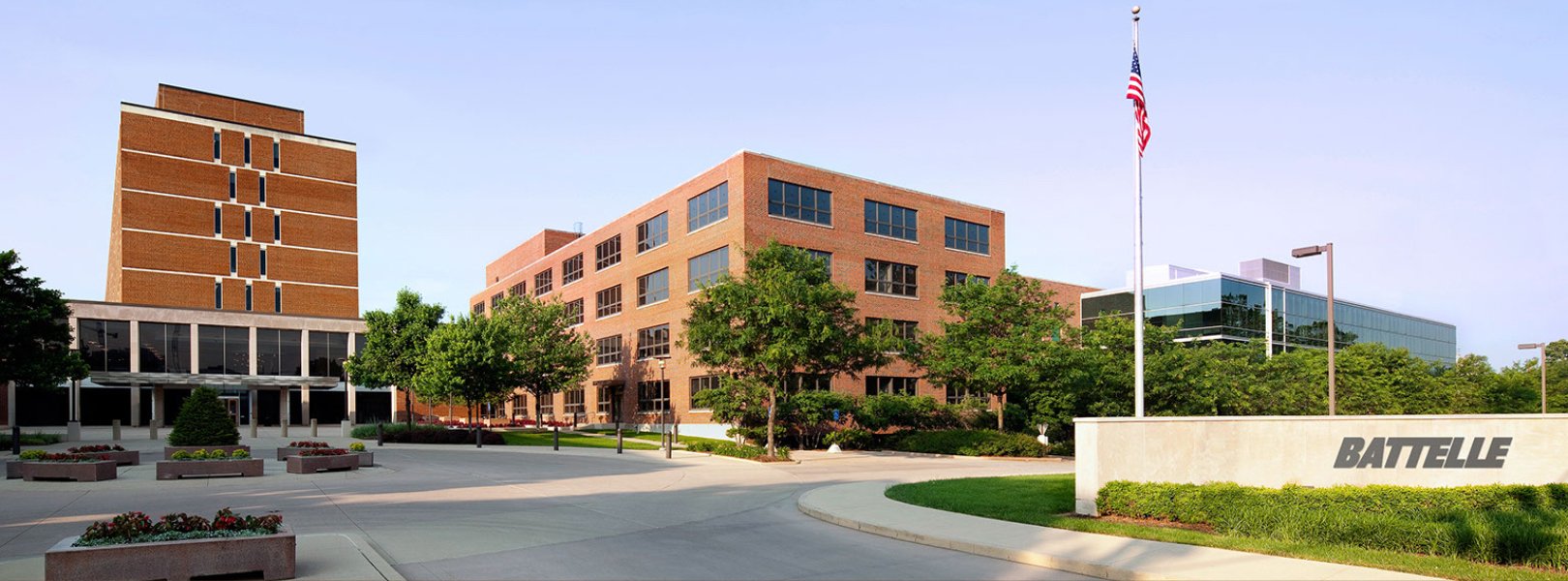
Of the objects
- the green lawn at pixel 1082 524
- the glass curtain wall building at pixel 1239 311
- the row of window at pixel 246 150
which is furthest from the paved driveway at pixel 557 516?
the row of window at pixel 246 150

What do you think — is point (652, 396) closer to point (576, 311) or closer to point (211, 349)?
point (576, 311)

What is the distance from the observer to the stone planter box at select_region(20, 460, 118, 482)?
2297cm

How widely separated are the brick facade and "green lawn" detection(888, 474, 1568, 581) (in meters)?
62.6

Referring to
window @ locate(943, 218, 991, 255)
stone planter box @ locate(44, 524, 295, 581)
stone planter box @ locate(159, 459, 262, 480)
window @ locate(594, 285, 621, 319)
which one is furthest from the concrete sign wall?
window @ locate(594, 285, 621, 319)

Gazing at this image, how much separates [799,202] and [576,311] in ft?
78.3

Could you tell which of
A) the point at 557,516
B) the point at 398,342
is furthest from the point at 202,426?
the point at 398,342

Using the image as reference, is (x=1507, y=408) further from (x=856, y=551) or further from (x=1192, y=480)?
(x=856, y=551)

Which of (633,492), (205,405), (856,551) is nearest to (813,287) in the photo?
(633,492)

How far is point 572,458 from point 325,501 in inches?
639

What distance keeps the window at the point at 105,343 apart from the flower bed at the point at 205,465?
40116 millimetres

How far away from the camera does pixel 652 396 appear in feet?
181

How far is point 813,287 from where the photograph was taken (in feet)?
119

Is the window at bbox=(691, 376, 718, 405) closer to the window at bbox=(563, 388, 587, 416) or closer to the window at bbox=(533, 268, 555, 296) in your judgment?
the window at bbox=(563, 388, 587, 416)

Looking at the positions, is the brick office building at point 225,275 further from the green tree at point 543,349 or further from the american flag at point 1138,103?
the american flag at point 1138,103
